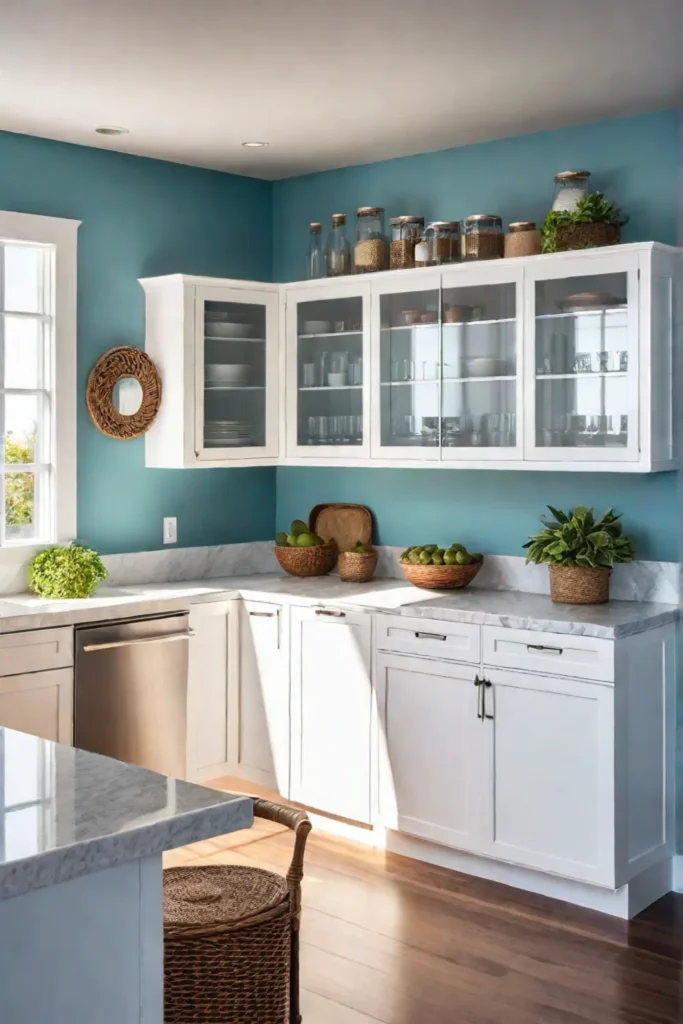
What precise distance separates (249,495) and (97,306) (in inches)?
46.5

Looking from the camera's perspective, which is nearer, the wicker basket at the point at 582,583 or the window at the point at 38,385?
the wicker basket at the point at 582,583

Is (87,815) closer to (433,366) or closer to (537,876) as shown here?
(537,876)

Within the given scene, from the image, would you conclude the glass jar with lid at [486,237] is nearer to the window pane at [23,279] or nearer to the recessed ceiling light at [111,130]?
the recessed ceiling light at [111,130]

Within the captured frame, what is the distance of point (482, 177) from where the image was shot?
4.81 m

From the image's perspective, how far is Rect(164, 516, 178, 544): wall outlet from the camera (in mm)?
5238

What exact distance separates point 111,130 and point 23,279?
26.7 inches

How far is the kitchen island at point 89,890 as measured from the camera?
1635mm

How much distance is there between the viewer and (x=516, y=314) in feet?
14.3

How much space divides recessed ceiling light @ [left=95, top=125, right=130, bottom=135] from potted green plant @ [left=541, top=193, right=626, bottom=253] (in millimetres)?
1697

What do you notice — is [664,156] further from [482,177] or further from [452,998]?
[452,998]

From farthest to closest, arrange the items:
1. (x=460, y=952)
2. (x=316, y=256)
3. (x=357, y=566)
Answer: (x=316, y=256)
(x=357, y=566)
(x=460, y=952)

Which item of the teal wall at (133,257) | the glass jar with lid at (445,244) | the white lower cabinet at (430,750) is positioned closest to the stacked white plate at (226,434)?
the teal wall at (133,257)

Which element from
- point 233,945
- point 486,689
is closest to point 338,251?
point 486,689

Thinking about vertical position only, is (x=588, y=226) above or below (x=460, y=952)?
above
